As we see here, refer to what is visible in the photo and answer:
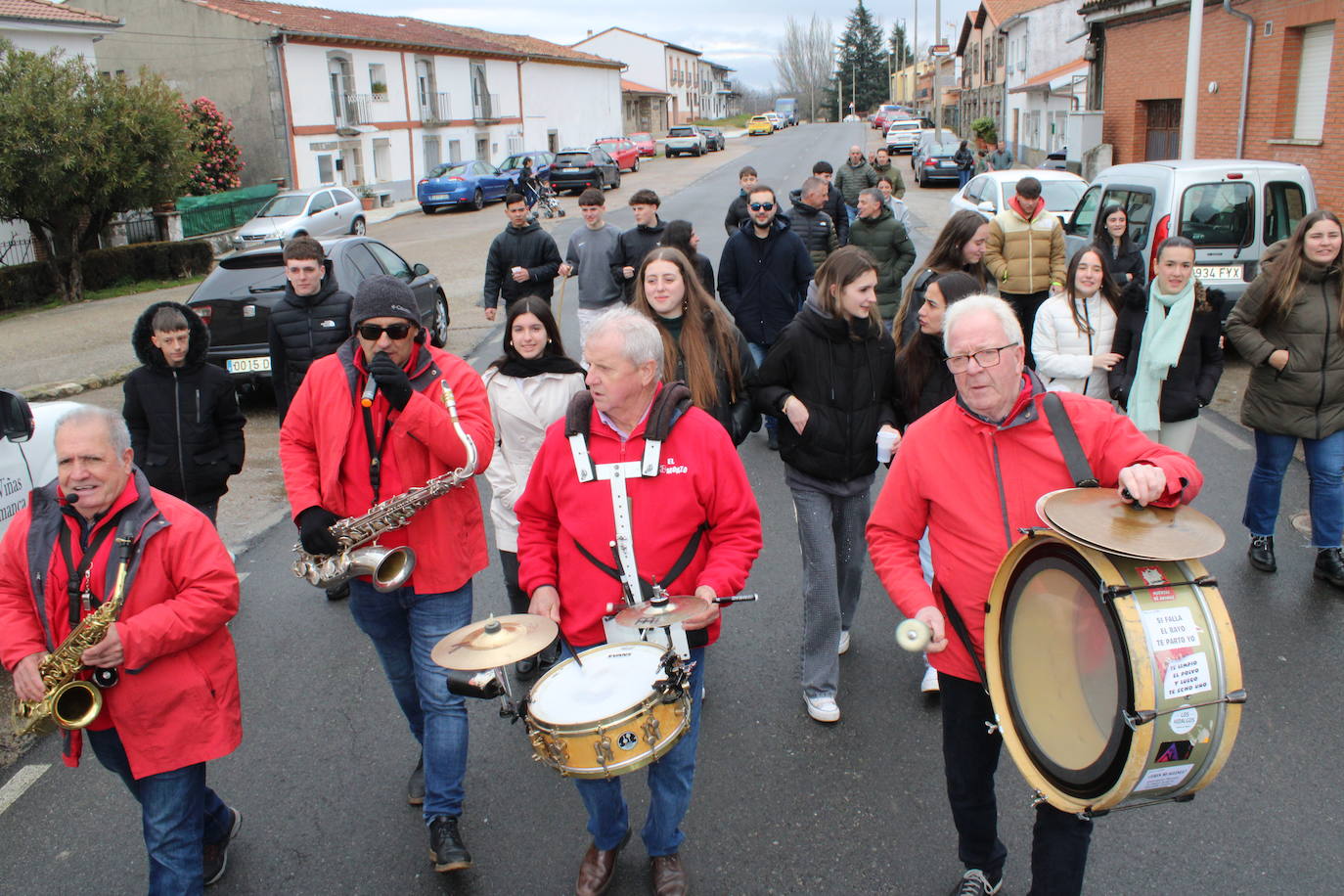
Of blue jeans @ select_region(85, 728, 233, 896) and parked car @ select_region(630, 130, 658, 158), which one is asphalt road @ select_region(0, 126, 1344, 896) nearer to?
blue jeans @ select_region(85, 728, 233, 896)

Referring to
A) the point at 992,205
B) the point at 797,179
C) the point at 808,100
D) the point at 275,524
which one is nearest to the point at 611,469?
the point at 275,524

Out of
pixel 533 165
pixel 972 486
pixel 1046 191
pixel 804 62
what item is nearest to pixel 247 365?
pixel 972 486

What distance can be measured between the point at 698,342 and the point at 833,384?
0.70 m

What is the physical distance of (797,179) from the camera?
127 ft

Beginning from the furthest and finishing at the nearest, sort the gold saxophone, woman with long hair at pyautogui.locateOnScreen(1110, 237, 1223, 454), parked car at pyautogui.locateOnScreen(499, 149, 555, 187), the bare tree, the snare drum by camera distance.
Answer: the bare tree → parked car at pyautogui.locateOnScreen(499, 149, 555, 187) → woman with long hair at pyautogui.locateOnScreen(1110, 237, 1223, 454) → the gold saxophone → the snare drum

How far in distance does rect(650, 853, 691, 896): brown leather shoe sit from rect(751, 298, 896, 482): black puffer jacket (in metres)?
1.70

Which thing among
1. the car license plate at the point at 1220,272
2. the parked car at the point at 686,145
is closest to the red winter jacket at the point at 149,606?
the car license plate at the point at 1220,272

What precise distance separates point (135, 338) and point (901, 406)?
380 centimetres

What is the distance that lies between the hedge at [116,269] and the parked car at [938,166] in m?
20.8

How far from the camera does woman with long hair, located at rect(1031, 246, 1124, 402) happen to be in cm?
561

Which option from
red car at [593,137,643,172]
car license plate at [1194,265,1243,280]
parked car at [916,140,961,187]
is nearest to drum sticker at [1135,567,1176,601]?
car license plate at [1194,265,1243,280]

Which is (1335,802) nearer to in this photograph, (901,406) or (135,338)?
(901,406)

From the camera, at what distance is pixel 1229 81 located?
1795 cm

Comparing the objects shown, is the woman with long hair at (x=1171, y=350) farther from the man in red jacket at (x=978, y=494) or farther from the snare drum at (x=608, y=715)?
the snare drum at (x=608, y=715)
